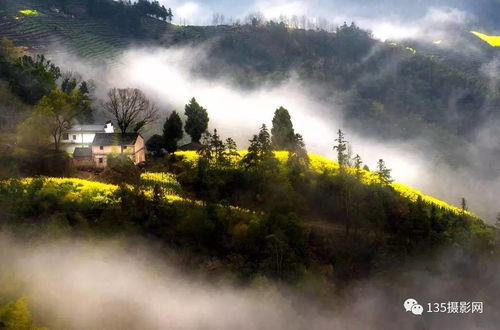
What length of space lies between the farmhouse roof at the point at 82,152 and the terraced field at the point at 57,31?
269 ft

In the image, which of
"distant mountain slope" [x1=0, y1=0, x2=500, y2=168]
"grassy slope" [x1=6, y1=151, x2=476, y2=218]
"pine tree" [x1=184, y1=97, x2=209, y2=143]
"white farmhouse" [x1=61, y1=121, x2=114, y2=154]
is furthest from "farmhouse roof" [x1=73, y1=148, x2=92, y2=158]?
"distant mountain slope" [x1=0, y1=0, x2=500, y2=168]

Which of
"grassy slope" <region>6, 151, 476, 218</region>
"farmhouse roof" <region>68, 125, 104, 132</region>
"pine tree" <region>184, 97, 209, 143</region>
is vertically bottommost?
"grassy slope" <region>6, 151, 476, 218</region>

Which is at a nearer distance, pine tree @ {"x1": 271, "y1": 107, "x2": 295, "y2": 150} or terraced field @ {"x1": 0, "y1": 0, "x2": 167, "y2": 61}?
pine tree @ {"x1": 271, "y1": 107, "x2": 295, "y2": 150}

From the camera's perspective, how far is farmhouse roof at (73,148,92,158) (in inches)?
1649

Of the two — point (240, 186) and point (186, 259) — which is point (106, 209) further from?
point (240, 186)

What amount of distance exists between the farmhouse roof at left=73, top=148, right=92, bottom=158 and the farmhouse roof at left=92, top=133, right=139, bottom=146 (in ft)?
3.27

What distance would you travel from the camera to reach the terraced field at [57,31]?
378 feet

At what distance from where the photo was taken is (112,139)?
4184 centimetres

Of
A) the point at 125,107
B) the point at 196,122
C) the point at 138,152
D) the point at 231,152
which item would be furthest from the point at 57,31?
the point at 231,152

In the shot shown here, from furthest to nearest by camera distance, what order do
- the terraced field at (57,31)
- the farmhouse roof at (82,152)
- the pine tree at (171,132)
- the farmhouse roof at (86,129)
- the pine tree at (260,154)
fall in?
the terraced field at (57,31)
the pine tree at (171,132)
the farmhouse roof at (86,129)
the pine tree at (260,154)
the farmhouse roof at (82,152)

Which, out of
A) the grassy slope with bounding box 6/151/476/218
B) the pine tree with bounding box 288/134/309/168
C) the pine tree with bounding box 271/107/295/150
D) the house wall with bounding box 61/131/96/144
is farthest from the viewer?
the pine tree with bounding box 271/107/295/150

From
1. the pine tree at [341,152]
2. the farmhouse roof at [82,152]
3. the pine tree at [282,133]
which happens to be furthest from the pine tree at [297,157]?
the farmhouse roof at [82,152]

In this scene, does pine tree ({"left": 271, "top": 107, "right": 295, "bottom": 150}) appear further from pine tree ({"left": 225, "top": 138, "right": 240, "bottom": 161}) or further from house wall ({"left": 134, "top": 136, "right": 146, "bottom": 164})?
house wall ({"left": 134, "top": 136, "right": 146, "bottom": 164})

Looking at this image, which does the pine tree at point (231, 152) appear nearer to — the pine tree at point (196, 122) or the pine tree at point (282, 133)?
the pine tree at point (282, 133)
